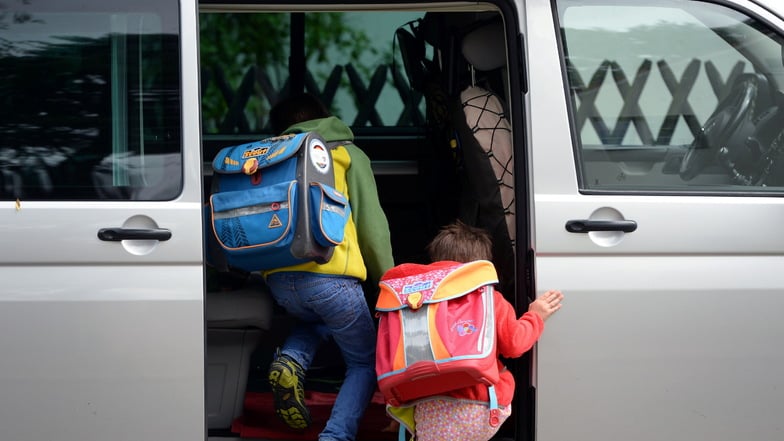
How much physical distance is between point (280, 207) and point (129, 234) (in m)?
0.48

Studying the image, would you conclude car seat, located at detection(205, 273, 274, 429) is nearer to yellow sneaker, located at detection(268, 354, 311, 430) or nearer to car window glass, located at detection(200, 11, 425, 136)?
yellow sneaker, located at detection(268, 354, 311, 430)

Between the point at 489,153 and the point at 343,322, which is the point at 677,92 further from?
the point at 343,322

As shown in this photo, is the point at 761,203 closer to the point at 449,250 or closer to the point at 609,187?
the point at 609,187

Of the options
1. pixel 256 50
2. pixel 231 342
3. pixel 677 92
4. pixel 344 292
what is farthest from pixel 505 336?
pixel 256 50

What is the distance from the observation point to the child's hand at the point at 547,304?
10.1 ft

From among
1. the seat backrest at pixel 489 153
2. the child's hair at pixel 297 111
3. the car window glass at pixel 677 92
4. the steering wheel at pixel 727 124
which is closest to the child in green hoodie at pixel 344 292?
the child's hair at pixel 297 111

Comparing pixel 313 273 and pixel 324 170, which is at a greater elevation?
pixel 324 170

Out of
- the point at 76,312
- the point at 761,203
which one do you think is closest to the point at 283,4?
the point at 76,312

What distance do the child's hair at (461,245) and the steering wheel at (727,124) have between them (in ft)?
2.40

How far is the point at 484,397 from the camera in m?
3.13

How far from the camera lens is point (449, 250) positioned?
3324 millimetres

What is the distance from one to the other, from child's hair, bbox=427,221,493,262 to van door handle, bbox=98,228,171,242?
0.94 meters

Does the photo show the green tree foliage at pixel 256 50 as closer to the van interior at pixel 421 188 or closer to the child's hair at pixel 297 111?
the van interior at pixel 421 188

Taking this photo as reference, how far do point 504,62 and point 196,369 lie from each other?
164cm
